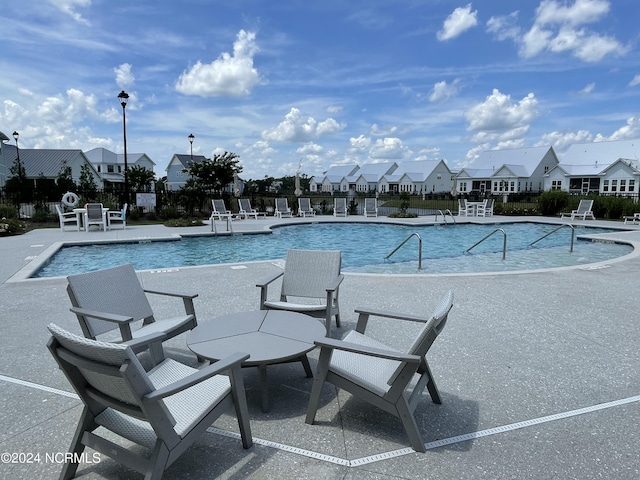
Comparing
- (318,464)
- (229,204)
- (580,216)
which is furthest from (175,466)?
(580,216)

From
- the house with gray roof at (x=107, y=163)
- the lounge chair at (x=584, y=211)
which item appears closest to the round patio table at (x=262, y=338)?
the lounge chair at (x=584, y=211)

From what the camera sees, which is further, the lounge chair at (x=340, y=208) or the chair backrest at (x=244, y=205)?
the lounge chair at (x=340, y=208)

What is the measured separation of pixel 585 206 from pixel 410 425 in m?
21.2

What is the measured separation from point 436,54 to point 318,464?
19.8 m

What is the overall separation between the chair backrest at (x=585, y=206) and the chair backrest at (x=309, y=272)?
19.3m

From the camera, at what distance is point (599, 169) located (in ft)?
141

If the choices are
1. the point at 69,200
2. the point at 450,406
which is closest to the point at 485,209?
the point at 69,200

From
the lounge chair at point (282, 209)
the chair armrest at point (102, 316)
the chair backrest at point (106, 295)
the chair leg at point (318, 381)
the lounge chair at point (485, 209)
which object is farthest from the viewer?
the lounge chair at point (485, 209)

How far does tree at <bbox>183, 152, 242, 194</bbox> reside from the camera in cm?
2452

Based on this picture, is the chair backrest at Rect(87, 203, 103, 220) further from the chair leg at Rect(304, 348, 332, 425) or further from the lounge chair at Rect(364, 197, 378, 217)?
the chair leg at Rect(304, 348, 332, 425)

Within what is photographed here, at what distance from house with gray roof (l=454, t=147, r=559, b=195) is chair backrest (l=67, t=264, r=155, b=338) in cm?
4952

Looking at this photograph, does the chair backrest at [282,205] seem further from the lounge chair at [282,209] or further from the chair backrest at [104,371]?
the chair backrest at [104,371]

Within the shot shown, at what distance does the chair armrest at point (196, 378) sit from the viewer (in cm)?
189

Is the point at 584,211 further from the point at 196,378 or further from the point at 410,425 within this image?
the point at 196,378
